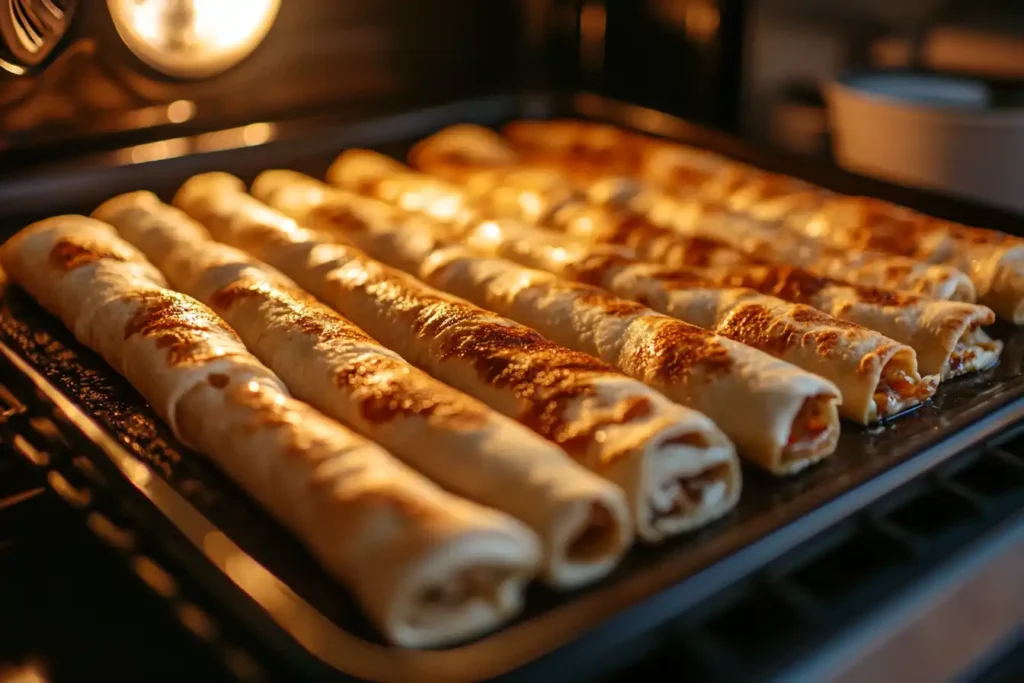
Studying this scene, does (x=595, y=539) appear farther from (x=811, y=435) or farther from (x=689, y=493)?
(x=811, y=435)

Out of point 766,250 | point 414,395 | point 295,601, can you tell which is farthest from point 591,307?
point 295,601

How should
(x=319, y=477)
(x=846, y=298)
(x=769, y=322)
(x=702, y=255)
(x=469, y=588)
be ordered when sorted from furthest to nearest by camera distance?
1. (x=702, y=255)
2. (x=846, y=298)
3. (x=769, y=322)
4. (x=319, y=477)
5. (x=469, y=588)

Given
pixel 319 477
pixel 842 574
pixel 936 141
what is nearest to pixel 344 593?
pixel 319 477

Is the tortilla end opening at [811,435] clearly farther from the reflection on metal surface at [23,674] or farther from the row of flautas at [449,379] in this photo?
the reflection on metal surface at [23,674]

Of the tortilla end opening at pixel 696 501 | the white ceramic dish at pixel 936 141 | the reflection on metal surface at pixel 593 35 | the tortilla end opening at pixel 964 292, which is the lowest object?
the tortilla end opening at pixel 696 501

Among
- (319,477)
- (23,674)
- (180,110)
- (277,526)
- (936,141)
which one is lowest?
(23,674)

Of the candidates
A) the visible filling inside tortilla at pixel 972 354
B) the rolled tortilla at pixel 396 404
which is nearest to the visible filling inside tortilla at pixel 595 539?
the rolled tortilla at pixel 396 404
